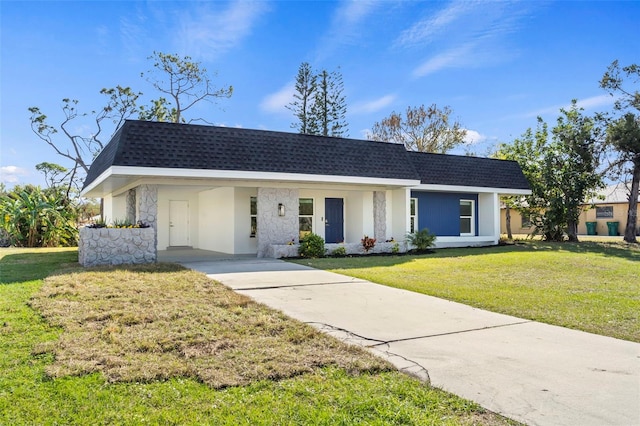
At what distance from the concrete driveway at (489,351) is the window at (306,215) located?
9.61 m

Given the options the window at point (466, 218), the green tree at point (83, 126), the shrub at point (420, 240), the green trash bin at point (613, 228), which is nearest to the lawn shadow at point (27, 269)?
the shrub at point (420, 240)

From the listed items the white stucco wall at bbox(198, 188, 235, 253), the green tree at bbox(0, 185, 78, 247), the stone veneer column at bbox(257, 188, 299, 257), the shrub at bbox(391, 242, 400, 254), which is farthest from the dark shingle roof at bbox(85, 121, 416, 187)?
the green tree at bbox(0, 185, 78, 247)

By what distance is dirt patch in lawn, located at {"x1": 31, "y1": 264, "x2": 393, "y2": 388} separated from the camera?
13.8ft

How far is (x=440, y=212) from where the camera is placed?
20859 mm

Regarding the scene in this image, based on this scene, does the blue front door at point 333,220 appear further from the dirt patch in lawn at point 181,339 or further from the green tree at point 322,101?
the green tree at point 322,101

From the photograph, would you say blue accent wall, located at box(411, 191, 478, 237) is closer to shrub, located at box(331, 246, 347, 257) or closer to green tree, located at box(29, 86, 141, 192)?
shrub, located at box(331, 246, 347, 257)

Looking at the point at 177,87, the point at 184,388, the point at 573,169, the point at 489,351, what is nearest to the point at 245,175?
the point at 489,351

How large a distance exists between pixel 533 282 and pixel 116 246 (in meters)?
10.9

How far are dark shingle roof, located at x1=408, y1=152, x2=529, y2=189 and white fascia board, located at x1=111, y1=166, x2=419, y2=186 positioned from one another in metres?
2.28

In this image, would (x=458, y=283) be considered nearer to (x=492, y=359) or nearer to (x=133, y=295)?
(x=492, y=359)

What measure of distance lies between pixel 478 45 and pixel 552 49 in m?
2.61

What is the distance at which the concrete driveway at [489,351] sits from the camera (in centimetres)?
357

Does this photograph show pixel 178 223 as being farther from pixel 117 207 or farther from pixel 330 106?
pixel 330 106

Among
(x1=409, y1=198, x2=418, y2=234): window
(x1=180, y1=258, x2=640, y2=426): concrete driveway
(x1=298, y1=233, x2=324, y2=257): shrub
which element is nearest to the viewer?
(x1=180, y1=258, x2=640, y2=426): concrete driveway
